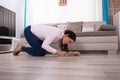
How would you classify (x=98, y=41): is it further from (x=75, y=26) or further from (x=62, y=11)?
(x=62, y=11)

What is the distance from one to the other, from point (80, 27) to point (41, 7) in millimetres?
1717

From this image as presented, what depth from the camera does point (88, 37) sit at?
3551 millimetres

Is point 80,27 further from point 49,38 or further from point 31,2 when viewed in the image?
point 49,38

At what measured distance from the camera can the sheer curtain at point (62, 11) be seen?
554 cm

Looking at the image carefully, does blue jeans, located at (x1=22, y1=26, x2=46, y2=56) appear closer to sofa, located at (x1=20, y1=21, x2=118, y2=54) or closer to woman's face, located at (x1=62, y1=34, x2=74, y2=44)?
woman's face, located at (x1=62, y1=34, x2=74, y2=44)

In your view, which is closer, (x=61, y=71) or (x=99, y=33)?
(x=61, y=71)

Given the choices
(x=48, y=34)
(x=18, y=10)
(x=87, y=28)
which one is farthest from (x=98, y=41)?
(x=18, y=10)

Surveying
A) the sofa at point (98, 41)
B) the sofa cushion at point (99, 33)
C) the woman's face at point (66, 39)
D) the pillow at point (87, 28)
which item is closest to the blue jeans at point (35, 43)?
the woman's face at point (66, 39)

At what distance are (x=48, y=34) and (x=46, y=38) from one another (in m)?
0.07

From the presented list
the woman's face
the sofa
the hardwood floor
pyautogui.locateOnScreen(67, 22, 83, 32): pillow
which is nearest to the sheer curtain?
pyautogui.locateOnScreen(67, 22, 83, 32): pillow

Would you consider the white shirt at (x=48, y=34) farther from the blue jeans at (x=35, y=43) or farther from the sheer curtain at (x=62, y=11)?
the sheer curtain at (x=62, y=11)

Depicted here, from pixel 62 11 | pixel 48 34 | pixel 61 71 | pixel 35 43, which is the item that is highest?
pixel 62 11

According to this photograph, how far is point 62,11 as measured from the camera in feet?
18.8

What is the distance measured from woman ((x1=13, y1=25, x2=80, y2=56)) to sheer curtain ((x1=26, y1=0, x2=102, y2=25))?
2926mm
